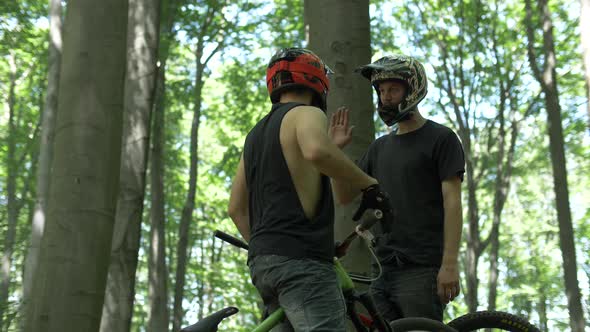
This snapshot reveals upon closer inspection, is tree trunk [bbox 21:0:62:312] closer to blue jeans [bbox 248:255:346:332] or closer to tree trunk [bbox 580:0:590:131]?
tree trunk [bbox 580:0:590:131]

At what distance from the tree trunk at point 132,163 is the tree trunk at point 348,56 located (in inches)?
139

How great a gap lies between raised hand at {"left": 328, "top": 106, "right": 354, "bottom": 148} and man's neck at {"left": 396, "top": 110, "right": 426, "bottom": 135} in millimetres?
896

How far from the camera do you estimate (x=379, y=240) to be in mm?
4602

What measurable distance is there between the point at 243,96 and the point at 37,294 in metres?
17.6

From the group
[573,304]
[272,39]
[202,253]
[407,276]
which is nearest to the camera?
[407,276]

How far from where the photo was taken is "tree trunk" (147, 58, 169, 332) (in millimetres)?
15445

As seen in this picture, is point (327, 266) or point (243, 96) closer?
point (327, 266)

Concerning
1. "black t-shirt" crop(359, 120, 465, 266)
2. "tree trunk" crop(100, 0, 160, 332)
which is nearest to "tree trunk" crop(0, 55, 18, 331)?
"tree trunk" crop(100, 0, 160, 332)

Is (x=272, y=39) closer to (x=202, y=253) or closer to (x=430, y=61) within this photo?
(x=430, y=61)

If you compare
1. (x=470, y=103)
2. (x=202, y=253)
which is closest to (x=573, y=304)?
(x=470, y=103)

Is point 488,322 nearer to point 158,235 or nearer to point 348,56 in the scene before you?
point 348,56

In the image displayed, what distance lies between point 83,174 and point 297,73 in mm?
1721

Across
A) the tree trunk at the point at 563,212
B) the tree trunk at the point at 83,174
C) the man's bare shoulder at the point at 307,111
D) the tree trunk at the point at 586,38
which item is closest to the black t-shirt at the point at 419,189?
the man's bare shoulder at the point at 307,111

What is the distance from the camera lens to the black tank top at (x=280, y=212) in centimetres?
325
